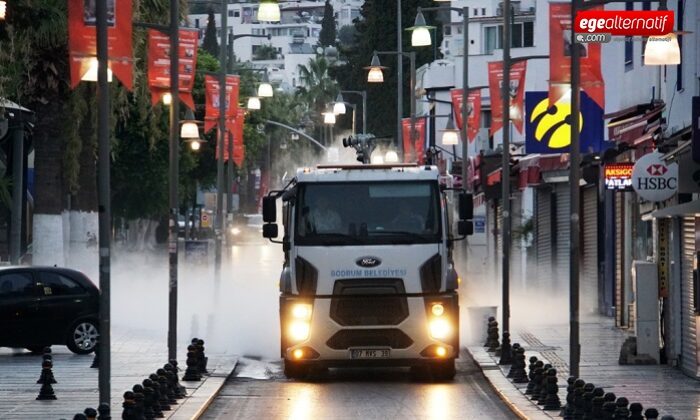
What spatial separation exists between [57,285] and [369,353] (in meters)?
7.03

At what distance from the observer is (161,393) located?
68.4 feet

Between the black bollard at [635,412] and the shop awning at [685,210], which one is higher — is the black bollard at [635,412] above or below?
below

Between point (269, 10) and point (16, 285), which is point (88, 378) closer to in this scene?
point (16, 285)

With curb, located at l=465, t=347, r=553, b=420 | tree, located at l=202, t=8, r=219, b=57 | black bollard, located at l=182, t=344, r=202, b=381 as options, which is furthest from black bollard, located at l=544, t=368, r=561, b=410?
tree, located at l=202, t=8, r=219, b=57

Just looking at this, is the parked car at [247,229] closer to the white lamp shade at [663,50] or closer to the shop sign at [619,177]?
the shop sign at [619,177]

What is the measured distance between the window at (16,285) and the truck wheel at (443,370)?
7644 mm

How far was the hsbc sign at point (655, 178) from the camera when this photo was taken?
2708 centimetres

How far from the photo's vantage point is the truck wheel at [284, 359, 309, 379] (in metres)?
26.5

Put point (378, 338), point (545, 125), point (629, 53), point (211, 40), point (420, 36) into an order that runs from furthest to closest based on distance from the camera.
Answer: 1. point (211, 40)
2. point (420, 36)
3. point (629, 53)
4. point (545, 125)
5. point (378, 338)

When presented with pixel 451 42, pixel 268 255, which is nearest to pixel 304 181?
pixel 268 255

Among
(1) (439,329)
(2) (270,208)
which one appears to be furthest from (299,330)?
(1) (439,329)

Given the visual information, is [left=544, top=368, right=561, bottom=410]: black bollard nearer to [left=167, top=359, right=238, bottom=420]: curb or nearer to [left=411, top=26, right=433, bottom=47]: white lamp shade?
[left=167, top=359, right=238, bottom=420]: curb

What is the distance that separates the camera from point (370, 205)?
85.6 feet

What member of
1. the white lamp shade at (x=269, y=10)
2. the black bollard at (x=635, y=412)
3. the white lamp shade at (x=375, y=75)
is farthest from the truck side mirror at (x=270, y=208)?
the white lamp shade at (x=375, y=75)
